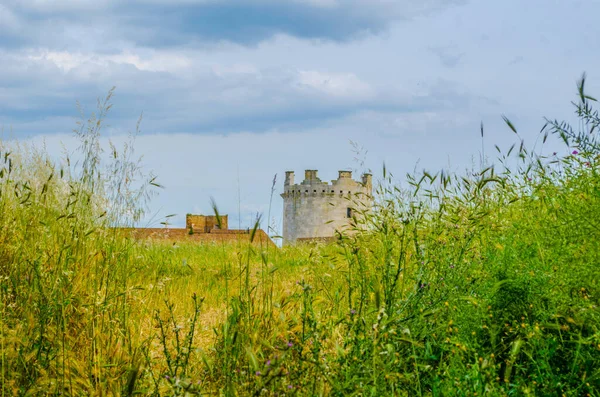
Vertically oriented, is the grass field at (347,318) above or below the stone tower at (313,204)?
below

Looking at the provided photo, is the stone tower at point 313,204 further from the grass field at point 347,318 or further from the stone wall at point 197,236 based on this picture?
the grass field at point 347,318

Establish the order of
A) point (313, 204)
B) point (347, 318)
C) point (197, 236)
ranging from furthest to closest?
point (313, 204)
point (197, 236)
point (347, 318)

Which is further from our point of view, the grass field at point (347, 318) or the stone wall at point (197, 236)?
the stone wall at point (197, 236)

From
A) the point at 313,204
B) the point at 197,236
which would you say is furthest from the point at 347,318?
the point at 313,204

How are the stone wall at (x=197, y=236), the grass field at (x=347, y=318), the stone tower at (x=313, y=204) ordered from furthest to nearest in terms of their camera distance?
the stone tower at (x=313, y=204) → the stone wall at (x=197, y=236) → the grass field at (x=347, y=318)

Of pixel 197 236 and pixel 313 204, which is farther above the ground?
pixel 313 204

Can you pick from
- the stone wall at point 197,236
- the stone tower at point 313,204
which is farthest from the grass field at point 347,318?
the stone tower at point 313,204

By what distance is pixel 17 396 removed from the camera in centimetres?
355

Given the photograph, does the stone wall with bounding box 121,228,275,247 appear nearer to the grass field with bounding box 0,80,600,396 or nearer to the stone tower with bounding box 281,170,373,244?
the grass field with bounding box 0,80,600,396

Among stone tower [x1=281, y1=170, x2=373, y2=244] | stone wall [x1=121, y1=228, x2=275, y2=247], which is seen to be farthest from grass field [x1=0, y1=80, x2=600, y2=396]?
stone tower [x1=281, y1=170, x2=373, y2=244]

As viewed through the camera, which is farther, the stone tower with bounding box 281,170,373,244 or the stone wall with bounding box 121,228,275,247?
the stone tower with bounding box 281,170,373,244

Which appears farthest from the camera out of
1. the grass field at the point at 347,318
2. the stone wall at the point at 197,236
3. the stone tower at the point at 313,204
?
the stone tower at the point at 313,204

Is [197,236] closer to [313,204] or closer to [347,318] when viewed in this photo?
[313,204]

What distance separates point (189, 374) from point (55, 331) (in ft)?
2.87
